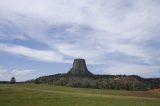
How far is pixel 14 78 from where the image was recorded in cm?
15300

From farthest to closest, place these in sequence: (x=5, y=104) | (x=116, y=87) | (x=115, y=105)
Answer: (x=116, y=87) < (x=115, y=105) < (x=5, y=104)

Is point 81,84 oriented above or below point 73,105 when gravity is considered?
above

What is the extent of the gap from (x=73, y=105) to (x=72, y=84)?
94.9m

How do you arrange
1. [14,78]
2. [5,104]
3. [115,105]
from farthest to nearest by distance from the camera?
[14,78], [115,105], [5,104]

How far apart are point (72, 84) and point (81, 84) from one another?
4020 millimetres

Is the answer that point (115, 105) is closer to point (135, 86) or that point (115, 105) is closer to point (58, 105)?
point (58, 105)

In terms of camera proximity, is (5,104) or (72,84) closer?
(5,104)

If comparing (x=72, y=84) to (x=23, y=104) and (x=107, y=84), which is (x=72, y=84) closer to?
(x=107, y=84)

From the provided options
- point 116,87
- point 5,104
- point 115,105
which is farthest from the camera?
point 116,87

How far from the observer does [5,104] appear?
54.1 metres

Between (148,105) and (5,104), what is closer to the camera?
(5,104)

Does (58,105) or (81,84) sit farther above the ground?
(81,84)

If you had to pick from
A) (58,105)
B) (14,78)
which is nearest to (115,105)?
(58,105)

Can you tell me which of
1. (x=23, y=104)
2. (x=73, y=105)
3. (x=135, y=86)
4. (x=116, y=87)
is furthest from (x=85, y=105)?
(x=135, y=86)
